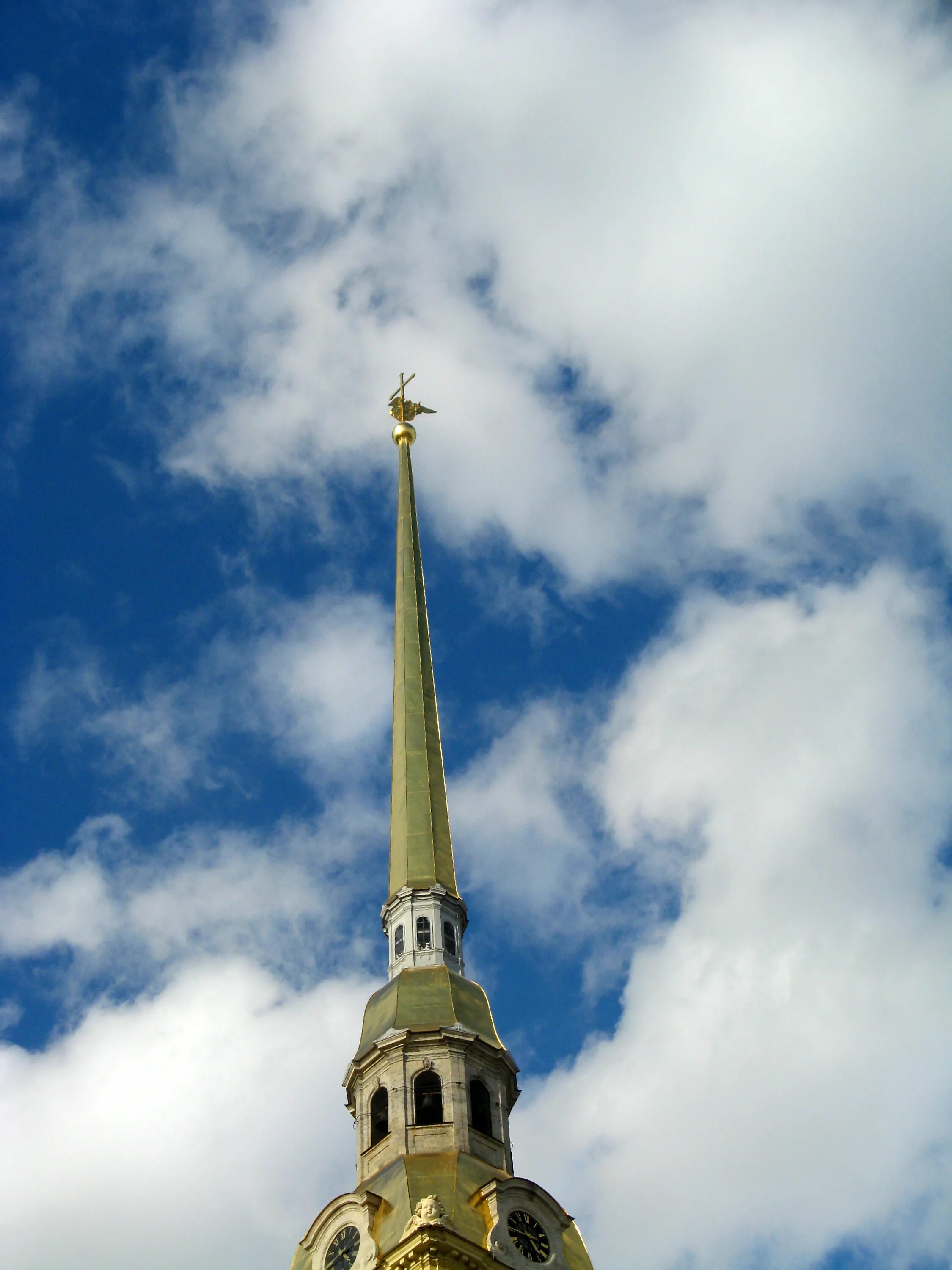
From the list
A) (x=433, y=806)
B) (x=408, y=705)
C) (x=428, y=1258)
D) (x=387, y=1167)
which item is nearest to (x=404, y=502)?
(x=408, y=705)

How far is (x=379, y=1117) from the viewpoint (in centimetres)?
5572

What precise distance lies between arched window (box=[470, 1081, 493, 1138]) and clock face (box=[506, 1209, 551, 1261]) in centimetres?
412

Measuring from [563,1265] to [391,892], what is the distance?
16.8 metres

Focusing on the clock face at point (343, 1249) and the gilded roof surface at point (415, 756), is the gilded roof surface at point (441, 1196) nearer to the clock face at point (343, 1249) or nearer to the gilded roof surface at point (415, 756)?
the clock face at point (343, 1249)

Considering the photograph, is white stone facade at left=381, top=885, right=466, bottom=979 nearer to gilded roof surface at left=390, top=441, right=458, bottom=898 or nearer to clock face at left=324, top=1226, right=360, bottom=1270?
gilded roof surface at left=390, top=441, right=458, bottom=898

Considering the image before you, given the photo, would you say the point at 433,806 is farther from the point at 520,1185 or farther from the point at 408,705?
the point at 520,1185

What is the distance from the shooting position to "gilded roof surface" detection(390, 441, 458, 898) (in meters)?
64.3

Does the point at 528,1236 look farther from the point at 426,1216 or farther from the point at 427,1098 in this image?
the point at 427,1098

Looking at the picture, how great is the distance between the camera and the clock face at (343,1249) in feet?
163

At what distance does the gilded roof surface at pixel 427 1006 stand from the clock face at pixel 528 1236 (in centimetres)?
731

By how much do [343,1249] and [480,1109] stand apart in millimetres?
7558

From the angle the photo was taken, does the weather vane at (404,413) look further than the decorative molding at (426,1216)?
Yes

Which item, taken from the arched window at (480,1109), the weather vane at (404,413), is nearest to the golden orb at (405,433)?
the weather vane at (404,413)

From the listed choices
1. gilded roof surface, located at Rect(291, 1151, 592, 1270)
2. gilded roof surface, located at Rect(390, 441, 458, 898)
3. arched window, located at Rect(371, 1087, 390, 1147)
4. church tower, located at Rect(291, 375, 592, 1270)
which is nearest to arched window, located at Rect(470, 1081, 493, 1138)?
church tower, located at Rect(291, 375, 592, 1270)
